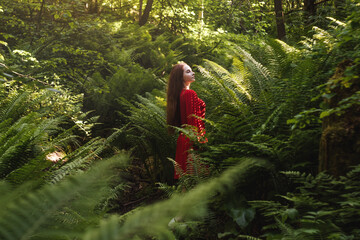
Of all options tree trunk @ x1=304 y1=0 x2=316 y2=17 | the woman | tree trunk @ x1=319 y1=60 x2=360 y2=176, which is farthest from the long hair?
tree trunk @ x1=304 y1=0 x2=316 y2=17

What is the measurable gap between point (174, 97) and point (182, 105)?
27 cm

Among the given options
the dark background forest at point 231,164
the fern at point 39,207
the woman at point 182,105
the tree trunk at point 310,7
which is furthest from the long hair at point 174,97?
the fern at point 39,207

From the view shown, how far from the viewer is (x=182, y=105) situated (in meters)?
3.97

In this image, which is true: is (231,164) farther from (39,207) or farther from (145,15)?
(145,15)

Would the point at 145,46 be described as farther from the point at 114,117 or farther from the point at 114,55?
the point at 114,117

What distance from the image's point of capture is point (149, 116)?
4.76 metres

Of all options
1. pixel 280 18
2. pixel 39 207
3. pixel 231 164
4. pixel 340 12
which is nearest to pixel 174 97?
pixel 231 164

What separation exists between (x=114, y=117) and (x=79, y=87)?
3.54 ft

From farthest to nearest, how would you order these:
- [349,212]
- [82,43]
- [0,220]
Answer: [82,43] → [349,212] → [0,220]

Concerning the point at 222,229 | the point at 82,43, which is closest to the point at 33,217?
the point at 222,229

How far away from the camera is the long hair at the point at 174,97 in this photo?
4.13 meters

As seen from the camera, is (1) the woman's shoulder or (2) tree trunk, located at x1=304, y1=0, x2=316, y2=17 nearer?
(1) the woman's shoulder

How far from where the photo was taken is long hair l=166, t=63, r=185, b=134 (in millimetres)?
4129

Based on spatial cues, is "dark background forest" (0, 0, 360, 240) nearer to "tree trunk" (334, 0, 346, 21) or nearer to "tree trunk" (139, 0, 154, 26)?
"tree trunk" (334, 0, 346, 21)
